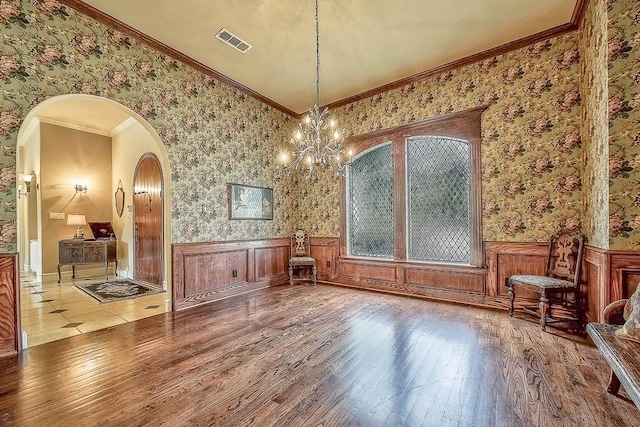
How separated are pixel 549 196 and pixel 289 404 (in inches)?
154

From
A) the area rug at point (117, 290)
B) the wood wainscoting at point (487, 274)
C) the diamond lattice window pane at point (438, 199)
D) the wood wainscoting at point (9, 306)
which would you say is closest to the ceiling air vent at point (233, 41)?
the diamond lattice window pane at point (438, 199)

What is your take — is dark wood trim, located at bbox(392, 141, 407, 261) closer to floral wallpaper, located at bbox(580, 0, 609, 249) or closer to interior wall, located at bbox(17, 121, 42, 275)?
floral wallpaper, located at bbox(580, 0, 609, 249)

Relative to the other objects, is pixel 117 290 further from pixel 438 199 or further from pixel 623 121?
pixel 623 121

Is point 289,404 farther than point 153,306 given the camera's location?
No

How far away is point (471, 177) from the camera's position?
164 inches

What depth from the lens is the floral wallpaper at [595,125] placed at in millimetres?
2664

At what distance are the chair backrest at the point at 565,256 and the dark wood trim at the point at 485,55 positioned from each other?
2.52 m

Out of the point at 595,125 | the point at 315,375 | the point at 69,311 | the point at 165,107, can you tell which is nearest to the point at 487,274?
the point at 595,125

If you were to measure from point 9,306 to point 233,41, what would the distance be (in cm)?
385

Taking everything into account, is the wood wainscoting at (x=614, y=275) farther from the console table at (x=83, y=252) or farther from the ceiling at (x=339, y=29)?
the console table at (x=83, y=252)

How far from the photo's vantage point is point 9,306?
2689mm

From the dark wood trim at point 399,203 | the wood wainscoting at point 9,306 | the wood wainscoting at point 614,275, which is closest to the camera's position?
the wood wainscoting at point 614,275

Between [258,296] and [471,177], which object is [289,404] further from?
[471,177]

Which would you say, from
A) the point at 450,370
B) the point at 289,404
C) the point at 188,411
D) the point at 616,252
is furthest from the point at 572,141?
the point at 188,411
